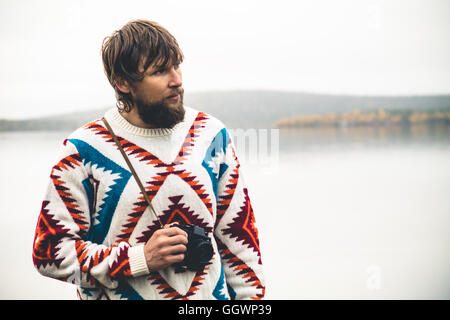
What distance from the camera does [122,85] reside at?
814mm

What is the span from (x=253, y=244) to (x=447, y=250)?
182 centimetres

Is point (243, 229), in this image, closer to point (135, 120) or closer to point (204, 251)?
point (204, 251)

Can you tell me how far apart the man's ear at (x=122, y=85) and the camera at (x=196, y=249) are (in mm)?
281

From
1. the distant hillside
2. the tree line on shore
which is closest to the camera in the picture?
the distant hillside

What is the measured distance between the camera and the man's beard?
0.20 metres

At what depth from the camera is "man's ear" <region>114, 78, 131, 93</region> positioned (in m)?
0.81

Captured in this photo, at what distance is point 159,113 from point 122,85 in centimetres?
10

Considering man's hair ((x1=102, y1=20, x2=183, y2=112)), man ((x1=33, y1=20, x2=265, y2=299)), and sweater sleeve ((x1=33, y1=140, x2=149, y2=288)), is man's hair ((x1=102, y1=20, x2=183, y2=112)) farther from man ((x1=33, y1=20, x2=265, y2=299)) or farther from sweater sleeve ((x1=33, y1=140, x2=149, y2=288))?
sweater sleeve ((x1=33, y1=140, x2=149, y2=288))

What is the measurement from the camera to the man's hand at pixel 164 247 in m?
0.75

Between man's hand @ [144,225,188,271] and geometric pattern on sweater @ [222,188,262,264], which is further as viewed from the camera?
geometric pattern on sweater @ [222,188,262,264]

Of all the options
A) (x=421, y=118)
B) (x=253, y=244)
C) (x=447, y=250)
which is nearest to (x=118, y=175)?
(x=253, y=244)

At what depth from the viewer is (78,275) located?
29.6 inches

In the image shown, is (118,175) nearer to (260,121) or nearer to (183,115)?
(183,115)

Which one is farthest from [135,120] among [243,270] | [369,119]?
[369,119]
